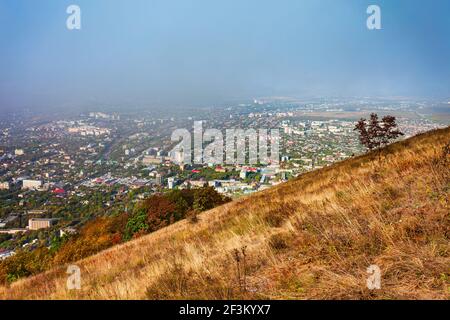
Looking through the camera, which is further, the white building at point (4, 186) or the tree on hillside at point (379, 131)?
the white building at point (4, 186)

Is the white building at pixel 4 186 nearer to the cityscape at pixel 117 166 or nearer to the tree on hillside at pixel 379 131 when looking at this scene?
the cityscape at pixel 117 166

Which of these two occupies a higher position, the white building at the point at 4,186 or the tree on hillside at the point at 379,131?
the tree on hillside at the point at 379,131

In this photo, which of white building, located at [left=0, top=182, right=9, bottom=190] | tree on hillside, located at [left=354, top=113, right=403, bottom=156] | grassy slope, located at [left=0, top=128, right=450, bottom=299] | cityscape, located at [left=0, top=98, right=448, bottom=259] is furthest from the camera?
white building, located at [left=0, top=182, right=9, bottom=190]

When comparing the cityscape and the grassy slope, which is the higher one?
the grassy slope

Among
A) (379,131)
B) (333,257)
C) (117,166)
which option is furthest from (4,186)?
(333,257)

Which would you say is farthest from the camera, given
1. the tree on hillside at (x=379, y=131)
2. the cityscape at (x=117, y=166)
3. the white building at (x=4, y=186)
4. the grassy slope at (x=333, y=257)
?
the white building at (x=4, y=186)

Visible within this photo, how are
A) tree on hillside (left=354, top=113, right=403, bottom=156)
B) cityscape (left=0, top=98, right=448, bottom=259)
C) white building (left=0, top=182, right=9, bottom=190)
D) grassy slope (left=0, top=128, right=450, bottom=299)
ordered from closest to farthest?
grassy slope (left=0, top=128, right=450, bottom=299) < tree on hillside (left=354, top=113, right=403, bottom=156) < cityscape (left=0, top=98, right=448, bottom=259) < white building (left=0, top=182, right=9, bottom=190)

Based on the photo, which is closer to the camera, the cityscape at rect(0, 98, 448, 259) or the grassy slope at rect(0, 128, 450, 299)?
the grassy slope at rect(0, 128, 450, 299)

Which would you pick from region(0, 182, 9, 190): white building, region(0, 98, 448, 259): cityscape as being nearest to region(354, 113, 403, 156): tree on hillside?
region(0, 98, 448, 259): cityscape

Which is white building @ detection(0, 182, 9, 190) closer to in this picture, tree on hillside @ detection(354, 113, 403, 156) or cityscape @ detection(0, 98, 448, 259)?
cityscape @ detection(0, 98, 448, 259)

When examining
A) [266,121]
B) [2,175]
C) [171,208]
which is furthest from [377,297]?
[266,121]

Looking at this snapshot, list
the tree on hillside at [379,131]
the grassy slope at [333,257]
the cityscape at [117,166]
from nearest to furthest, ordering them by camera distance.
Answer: the grassy slope at [333,257] → the tree on hillside at [379,131] → the cityscape at [117,166]

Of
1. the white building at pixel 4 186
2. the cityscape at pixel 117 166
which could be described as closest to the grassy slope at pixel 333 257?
the cityscape at pixel 117 166
